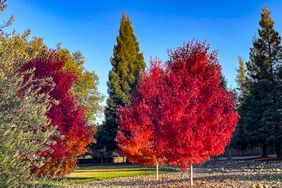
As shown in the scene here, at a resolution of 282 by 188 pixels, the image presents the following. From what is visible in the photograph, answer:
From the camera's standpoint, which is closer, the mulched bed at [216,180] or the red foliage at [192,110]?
the red foliage at [192,110]

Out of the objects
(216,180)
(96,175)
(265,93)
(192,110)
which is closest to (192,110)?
(192,110)

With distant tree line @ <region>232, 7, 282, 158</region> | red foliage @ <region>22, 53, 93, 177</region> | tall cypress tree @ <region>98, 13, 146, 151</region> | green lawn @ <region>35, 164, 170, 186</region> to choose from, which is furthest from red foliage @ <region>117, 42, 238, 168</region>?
tall cypress tree @ <region>98, 13, 146, 151</region>

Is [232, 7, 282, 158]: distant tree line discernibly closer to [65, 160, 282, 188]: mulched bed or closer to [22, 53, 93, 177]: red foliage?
[65, 160, 282, 188]: mulched bed

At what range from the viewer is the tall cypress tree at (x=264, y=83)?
1088 inches

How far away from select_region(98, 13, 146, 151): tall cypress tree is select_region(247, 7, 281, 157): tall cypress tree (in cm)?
1367

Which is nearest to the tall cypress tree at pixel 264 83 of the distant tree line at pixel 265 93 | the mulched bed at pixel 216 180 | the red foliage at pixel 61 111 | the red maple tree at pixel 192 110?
the distant tree line at pixel 265 93

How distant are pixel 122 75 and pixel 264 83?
17.4 metres

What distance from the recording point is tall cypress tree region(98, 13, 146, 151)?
126ft

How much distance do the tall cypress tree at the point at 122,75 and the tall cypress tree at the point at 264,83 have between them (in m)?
13.7

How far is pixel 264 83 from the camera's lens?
2902cm

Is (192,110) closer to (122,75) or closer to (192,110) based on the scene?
(192,110)

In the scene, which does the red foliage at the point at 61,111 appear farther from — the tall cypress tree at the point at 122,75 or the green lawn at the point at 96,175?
the tall cypress tree at the point at 122,75

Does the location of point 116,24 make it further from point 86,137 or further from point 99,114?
point 86,137

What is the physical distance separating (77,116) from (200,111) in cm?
489
